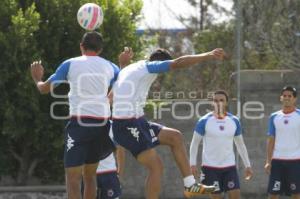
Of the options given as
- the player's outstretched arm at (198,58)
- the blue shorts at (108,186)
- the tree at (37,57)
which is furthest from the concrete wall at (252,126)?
the player's outstretched arm at (198,58)

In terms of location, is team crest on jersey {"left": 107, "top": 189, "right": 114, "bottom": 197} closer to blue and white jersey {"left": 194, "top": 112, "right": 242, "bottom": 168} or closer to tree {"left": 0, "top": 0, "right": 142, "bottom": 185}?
blue and white jersey {"left": 194, "top": 112, "right": 242, "bottom": 168}

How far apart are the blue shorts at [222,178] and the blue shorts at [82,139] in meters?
2.97

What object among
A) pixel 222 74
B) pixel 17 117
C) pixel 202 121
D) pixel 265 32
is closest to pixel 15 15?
pixel 17 117

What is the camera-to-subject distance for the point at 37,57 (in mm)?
13438

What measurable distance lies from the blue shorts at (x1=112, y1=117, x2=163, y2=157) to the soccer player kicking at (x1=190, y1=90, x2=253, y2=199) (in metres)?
2.59

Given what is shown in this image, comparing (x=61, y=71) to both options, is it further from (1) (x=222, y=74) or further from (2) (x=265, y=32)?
(2) (x=265, y=32)

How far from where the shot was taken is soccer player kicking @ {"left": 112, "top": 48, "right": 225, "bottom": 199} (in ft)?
29.8

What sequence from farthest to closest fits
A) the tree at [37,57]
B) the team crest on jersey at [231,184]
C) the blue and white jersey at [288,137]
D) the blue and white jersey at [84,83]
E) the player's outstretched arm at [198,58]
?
the tree at [37,57] < the blue and white jersey at [288,137] < the team crest on jersey at [231,184] < the blue and white jersey at [84,83] < the player's outstretched arm at [198,58]

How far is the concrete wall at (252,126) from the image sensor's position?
47.8ft

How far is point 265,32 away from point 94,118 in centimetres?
1083

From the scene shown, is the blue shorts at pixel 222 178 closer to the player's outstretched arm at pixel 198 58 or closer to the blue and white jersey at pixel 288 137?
the blue and white jersey at pixel 288 137

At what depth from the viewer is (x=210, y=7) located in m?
27.7

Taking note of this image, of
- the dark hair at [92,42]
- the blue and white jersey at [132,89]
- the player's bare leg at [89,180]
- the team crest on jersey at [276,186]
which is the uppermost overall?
the dark hair at [92,42]

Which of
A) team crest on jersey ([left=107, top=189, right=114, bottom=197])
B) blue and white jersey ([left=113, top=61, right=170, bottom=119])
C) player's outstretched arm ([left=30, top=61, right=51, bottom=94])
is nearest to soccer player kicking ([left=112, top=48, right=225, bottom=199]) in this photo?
blue and white jersey ([left=113, top=61, right=170, bottom=119])
